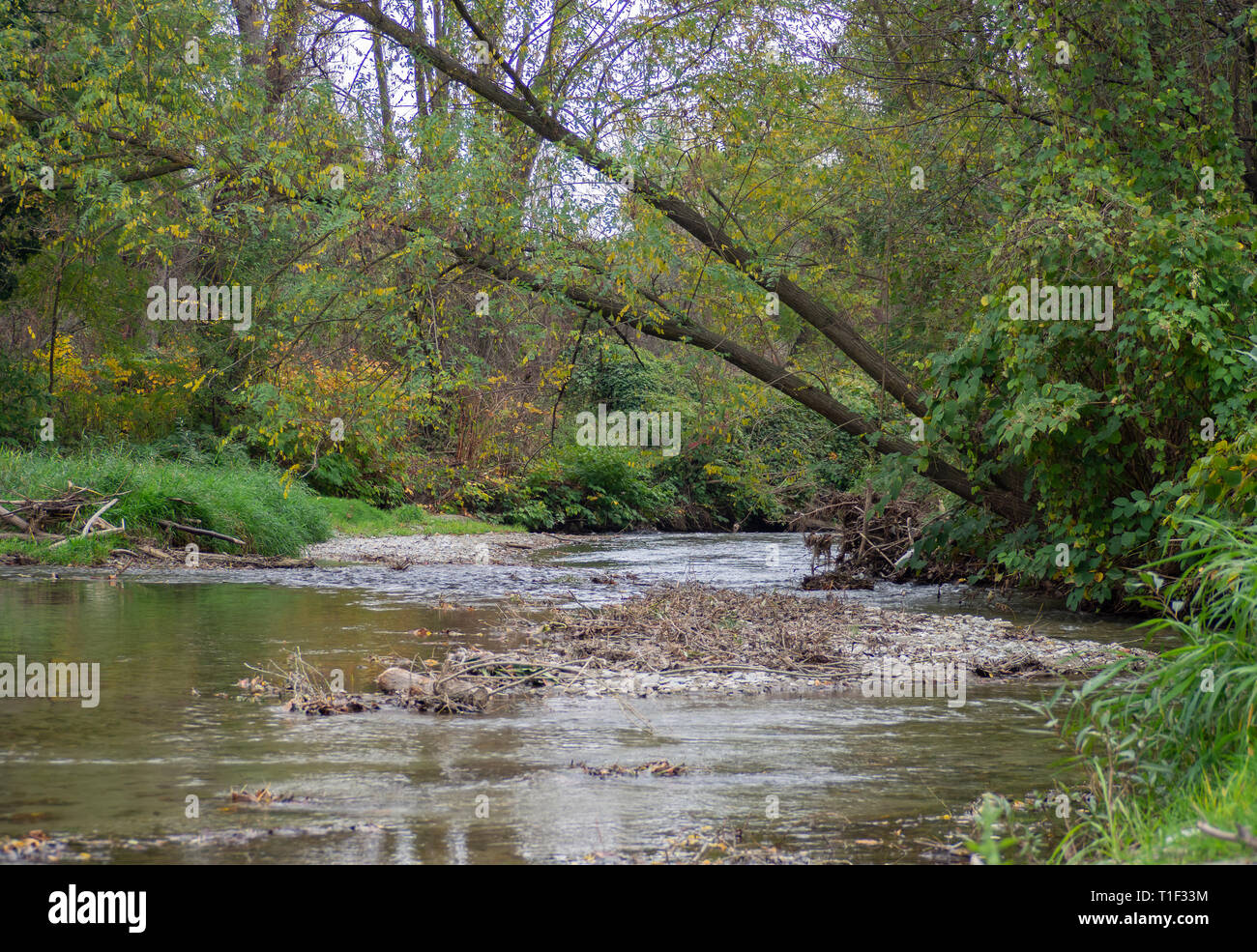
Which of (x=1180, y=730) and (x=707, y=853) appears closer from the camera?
(x=707, y=853)

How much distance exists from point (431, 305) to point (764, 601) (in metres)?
5.15

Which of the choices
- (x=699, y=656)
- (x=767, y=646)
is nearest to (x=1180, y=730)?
(x=699, y=656)

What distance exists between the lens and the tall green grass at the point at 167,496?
15.5 meters

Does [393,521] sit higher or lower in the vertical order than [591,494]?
lower

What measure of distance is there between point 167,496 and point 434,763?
11336 millimetres

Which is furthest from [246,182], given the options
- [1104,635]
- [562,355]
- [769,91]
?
[1104,635]

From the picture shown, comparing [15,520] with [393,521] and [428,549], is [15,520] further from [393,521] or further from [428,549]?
[393,521]

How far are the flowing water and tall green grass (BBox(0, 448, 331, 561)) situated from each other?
527 centimetres

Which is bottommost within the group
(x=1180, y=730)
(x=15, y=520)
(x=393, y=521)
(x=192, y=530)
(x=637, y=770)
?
(x=637, y=770)

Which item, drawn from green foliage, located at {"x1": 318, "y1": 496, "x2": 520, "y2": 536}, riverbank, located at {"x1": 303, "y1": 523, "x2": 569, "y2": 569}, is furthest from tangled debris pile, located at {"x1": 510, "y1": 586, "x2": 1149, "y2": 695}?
green foliage, located at {"x1": 318, "y1": 496, "x2": 520, "y2": 536}

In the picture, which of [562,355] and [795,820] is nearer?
[795,820]

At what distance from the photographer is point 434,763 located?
579cm
